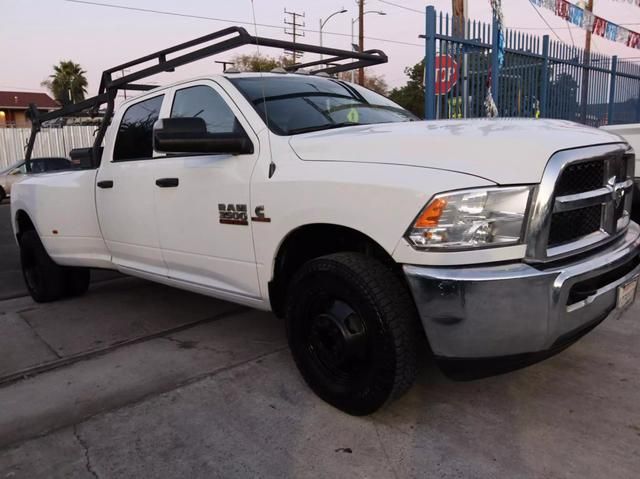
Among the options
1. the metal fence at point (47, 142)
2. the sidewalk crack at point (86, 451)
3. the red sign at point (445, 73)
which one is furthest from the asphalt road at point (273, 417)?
the metal fence at point (47, 142)

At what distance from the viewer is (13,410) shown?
3092 mm

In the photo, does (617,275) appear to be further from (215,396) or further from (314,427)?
(215,396)

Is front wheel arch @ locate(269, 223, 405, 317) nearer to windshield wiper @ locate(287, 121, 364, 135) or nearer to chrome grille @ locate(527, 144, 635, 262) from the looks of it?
windshield wiper @ locate(287, 121, 364, 135)

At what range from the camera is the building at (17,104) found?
157 ft

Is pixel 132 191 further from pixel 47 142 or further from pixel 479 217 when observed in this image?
pixel 47 142

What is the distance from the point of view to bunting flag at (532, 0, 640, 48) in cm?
1081

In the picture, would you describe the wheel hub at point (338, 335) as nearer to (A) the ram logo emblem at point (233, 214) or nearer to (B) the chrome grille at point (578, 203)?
(A) the ram logo emblem at point (233, 214)

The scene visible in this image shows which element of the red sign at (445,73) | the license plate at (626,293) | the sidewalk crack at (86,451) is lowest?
the sidewalk crack at (86,451)

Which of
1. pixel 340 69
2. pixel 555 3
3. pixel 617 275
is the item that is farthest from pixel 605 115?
pixel 617 275

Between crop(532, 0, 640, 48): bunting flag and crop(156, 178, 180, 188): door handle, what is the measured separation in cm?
895

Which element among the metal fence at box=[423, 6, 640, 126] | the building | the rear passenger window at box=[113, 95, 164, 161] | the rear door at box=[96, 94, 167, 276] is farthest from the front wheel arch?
the building

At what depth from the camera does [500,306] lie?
2230 mm

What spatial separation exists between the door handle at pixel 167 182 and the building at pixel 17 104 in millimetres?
48190

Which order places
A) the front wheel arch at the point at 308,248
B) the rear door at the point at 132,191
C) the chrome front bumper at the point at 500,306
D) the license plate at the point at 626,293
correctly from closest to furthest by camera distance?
the chrome front bumper at the point at 500,306 < the license plate at the point at 626,293 < the front wheel arch at the point at 308,248 < the rear door at the point at 132,191
